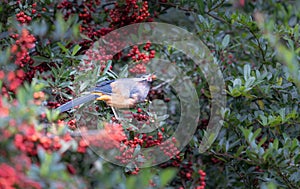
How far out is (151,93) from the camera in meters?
2.84

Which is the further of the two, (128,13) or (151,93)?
(151,93)

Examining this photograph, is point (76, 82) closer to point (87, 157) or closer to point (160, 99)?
point (87, 157)

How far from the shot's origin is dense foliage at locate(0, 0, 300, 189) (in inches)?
62.4

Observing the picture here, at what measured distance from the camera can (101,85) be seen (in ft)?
7.18

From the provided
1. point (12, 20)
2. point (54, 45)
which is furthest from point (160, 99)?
point (12, 20)

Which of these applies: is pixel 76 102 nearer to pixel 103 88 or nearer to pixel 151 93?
pixel 103 88

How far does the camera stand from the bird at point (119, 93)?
6.93 feet

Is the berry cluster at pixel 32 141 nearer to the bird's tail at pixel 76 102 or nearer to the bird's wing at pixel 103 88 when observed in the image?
the bird's tail at pixel 76 102

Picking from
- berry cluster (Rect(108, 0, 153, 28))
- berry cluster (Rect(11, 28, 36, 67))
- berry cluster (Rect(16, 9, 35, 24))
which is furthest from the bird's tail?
berry cluster (Rect(108, 0, 153, 28))

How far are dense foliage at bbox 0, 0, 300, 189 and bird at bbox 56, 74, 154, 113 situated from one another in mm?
36

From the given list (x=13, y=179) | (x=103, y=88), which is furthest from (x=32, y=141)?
(x=103, y=88)

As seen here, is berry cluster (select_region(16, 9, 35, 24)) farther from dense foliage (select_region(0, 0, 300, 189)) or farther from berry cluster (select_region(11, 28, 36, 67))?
berry cluster (select_region(11, 28, 36, 67))

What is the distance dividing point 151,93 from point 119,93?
2.10 ft

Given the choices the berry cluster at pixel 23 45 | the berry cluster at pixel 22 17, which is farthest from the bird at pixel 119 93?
the berry cluster at pixel 22 17
